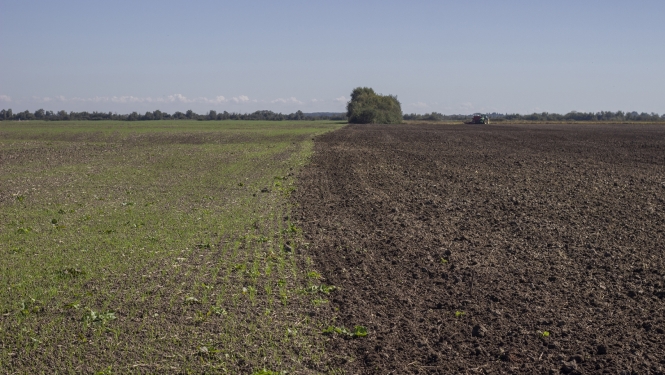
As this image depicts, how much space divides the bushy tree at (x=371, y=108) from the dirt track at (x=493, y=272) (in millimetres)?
105040

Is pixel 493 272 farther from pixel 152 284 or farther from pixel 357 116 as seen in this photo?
pixel 357 116

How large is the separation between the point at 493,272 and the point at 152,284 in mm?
5008

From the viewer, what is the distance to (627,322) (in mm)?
7258

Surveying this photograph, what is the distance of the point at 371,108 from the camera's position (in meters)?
126

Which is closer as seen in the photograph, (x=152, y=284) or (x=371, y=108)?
(x=152, y=284)

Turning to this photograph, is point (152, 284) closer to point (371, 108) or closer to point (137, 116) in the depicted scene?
point (371, 108)

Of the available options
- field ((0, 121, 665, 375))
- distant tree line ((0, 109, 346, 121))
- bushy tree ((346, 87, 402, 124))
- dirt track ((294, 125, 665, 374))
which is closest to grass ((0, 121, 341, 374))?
field ((0, 121, 665, 375))

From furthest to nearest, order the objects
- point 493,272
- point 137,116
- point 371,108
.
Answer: point 137,116, point 371,108, point 493,272

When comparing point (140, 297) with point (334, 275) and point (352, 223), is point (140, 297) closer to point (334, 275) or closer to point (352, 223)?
point (334, 275)

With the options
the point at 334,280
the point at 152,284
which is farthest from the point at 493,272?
the point at 152,284

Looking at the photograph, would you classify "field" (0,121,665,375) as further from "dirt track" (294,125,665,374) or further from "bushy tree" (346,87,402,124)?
"bushy tree" (346,87,402,124)

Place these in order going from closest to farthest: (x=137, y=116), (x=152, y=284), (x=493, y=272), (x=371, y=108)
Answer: (x=152, y=284) < (x=493, y=272) < (x=371, y=108) < (x=137, y=116)

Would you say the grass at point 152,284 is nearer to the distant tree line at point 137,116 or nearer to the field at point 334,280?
the field at point 334,280

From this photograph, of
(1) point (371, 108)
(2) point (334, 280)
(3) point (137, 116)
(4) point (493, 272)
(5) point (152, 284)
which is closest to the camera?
(5) point (152, 284)
